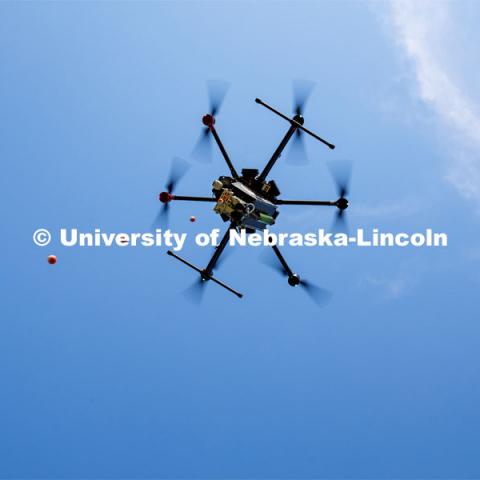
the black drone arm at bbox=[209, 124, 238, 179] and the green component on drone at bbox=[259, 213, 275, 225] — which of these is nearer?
the black drone arm at bbox=[209, 124, 238, 179]

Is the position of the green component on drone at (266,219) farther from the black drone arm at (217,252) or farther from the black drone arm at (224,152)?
the black drone arm at (224,152)

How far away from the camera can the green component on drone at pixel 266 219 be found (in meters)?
23.1

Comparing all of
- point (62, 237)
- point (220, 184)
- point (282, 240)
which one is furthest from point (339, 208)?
point (62, 237)

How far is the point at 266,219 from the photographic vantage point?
920 inches

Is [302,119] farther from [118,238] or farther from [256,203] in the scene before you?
[118,238]

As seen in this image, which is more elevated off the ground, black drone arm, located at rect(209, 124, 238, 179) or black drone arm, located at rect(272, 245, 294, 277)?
black drone arm, located at rect(209, 124, 238, 179)

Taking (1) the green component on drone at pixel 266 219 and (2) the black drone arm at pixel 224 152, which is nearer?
(2) the black drone arm at pixel 224 152

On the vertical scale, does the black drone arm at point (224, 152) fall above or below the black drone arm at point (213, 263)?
above

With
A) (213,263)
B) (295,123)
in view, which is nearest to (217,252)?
(213,263)

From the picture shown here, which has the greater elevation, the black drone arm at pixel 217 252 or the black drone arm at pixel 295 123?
the black drone arm at pixel 295 123

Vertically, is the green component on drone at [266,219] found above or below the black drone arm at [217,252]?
above

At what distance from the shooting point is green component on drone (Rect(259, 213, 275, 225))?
2311 cm

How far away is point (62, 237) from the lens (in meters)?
27.0

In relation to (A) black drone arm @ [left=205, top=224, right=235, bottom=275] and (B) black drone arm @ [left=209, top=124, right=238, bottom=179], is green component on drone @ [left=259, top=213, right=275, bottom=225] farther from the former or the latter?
(B) black drone arm @ [left=209, top=124, right=238, bottom=179]
